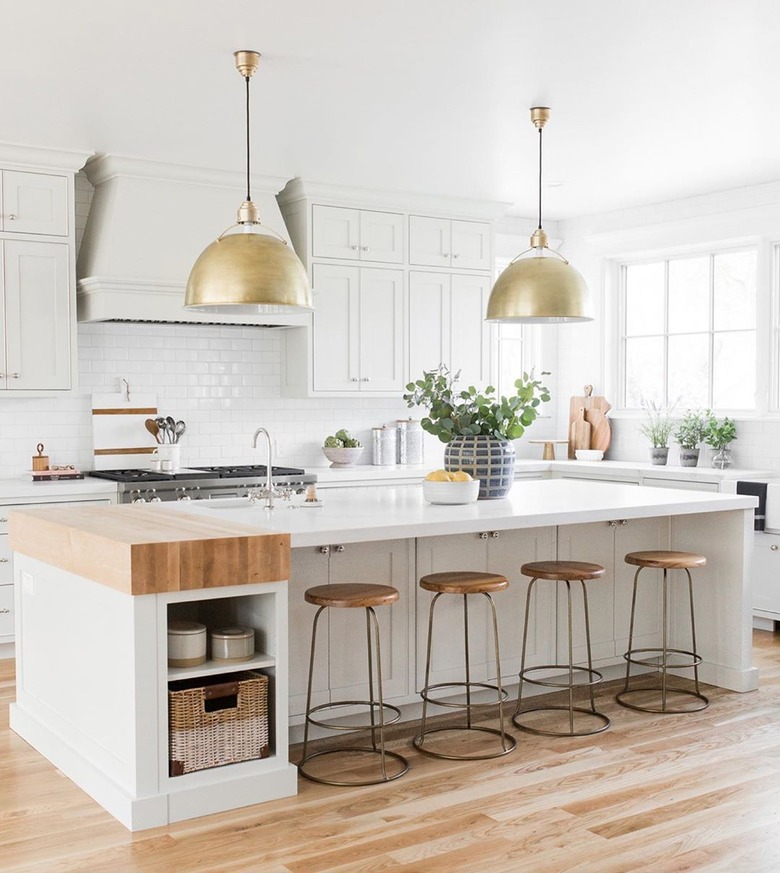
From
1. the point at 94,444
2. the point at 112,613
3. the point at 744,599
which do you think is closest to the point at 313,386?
the point at 94,444

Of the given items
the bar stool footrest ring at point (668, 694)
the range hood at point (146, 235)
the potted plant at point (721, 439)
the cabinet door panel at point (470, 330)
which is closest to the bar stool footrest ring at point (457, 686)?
the bar stool footrest ring at point (668, 694)

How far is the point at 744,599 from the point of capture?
202 inches

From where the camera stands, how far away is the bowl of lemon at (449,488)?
462cm

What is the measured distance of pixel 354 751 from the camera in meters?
4.20

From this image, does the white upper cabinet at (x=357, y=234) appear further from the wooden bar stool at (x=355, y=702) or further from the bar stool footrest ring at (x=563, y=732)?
Result: the bar stool footrest ring at (x=563, y=732)

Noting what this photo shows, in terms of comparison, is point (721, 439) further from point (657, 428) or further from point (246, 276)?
point (246, 276)

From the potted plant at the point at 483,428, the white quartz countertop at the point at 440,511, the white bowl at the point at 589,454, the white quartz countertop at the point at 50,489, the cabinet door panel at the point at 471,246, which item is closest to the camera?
the white quartz countertop at the point at 440,511

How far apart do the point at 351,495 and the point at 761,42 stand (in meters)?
2.62

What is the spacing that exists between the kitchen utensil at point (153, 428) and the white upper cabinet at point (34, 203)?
4.17 ft

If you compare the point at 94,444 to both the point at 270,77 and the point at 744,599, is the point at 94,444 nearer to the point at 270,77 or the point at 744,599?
the point at 270,77

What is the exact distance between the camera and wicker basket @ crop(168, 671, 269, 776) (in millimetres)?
3535

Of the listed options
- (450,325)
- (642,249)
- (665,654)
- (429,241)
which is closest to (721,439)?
(642,249)

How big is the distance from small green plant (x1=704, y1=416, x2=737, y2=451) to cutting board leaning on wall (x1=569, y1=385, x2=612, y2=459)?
1.05m

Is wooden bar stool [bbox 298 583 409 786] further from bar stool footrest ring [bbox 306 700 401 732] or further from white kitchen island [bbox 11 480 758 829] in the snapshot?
white kitchen island [bbox 11 480 758 829]
